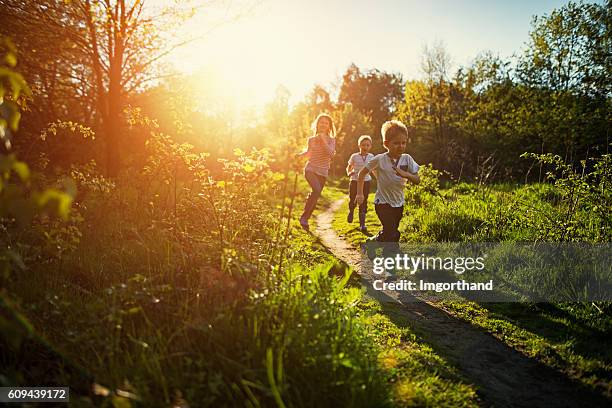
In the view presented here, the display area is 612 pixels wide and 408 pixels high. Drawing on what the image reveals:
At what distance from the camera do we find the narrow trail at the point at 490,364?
7.94ft

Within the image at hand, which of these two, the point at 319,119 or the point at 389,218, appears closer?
the point at 389,218

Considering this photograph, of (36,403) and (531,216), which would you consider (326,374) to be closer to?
(36,403)

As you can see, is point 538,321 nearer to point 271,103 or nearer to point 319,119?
point 319,119

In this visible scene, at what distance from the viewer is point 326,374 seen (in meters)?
2.21

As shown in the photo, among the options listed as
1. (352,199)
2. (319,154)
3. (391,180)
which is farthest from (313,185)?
(391,180)

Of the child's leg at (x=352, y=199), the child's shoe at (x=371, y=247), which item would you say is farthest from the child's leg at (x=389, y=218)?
the child's leg at (x=352, y=199)

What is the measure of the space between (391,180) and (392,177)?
5 centimetres

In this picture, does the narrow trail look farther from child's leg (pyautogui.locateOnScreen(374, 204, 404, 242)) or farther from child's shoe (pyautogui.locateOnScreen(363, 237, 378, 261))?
child's shoe (pyautogui.locateOnScreen(363, 237, 378, 261))

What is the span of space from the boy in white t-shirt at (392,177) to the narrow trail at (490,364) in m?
1.28

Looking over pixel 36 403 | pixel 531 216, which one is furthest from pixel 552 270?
pixel 36 403

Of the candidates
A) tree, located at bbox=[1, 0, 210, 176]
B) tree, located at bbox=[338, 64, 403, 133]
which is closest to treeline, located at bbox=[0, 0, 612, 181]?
tree, located at bbox=[1, 0, 210, 176]

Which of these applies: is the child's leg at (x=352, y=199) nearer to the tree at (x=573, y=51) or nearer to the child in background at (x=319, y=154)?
the child in background at (x=319, y=154)

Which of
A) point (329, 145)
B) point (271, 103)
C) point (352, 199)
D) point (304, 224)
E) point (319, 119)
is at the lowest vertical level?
point (304, 224)

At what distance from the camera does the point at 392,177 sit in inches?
211
